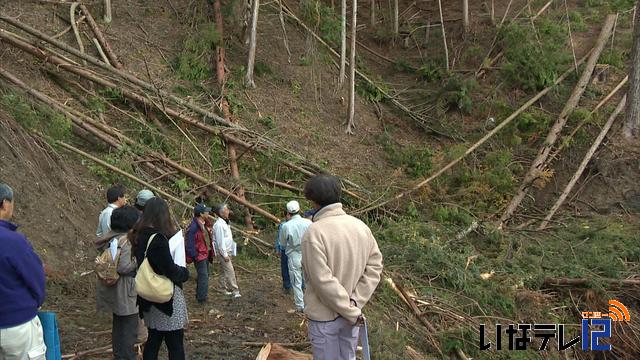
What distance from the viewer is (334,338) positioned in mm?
3926

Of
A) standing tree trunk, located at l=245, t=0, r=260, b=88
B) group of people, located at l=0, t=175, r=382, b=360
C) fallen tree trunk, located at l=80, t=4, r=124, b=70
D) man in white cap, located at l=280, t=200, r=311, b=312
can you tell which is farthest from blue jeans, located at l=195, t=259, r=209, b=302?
standing tree trunk, located at l=245, t=0, r=260, b=88

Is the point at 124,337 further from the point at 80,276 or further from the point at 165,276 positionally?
the point at 80,276

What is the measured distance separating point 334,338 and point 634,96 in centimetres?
1322

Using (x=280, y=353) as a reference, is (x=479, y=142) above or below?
above

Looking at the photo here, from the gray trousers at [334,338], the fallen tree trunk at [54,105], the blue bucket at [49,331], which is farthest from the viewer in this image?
the fallen tree trunk at [54,105]

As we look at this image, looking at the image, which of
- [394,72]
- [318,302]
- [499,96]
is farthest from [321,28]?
[318,302]

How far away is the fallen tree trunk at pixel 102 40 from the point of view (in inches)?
509

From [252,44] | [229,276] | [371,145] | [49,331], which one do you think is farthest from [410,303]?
[252,44]

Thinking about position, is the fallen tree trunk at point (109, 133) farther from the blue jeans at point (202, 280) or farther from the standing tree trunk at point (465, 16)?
the standing tree trunk at point (465, 16)

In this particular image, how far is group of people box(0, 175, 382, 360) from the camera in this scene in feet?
11.8

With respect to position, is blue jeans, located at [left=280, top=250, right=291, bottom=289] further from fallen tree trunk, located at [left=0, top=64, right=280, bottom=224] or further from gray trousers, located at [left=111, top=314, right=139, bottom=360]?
gray trousers, located at [left=111, top=314, right=139, bottom=360]

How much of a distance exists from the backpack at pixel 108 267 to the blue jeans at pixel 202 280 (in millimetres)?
2817

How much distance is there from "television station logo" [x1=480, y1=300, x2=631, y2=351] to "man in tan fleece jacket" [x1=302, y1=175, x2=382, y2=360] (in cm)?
478

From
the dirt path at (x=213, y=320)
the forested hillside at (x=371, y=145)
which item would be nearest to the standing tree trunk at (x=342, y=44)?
the forested hillside at (x=371, y=145)
